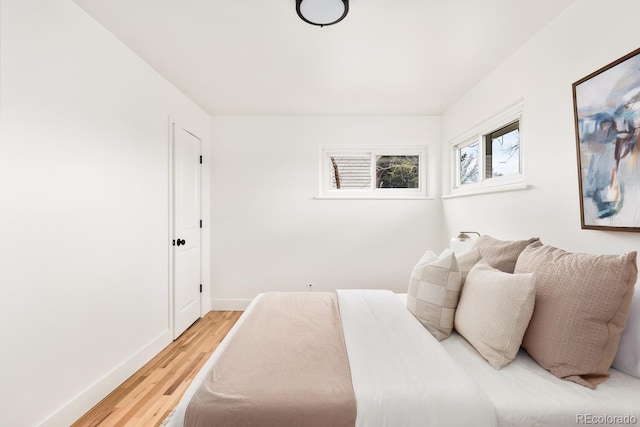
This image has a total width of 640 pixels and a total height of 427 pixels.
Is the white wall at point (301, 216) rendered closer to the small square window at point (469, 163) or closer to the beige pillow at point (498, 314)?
the small square window at point (469, 163)

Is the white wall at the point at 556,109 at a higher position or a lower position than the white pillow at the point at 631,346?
higher

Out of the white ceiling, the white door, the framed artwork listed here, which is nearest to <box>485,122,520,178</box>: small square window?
the white ceiling

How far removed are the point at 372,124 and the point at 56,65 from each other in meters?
2.95

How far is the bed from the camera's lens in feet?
3.31

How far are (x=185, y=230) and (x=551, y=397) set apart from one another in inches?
121

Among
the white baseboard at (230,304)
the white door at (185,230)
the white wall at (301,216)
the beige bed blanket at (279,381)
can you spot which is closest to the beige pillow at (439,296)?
the beige bed blanket at (279,381)

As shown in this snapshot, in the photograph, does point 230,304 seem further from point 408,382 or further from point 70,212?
point 408,382

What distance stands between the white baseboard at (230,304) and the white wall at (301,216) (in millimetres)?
13

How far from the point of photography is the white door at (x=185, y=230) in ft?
9.50

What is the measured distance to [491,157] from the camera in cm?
276

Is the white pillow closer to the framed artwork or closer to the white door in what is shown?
the framed artwork

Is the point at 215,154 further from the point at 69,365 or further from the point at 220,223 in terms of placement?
the point at 69,365

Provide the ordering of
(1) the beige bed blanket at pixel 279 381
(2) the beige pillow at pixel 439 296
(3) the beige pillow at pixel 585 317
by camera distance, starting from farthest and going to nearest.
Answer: (2) the beige pillow at pixel 439 296 < (3) the beige pillow at pixel 585 317 < (1) the beige bed blanket at pixel 279 381

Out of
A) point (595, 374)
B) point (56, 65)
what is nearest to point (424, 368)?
point (595, 374)
